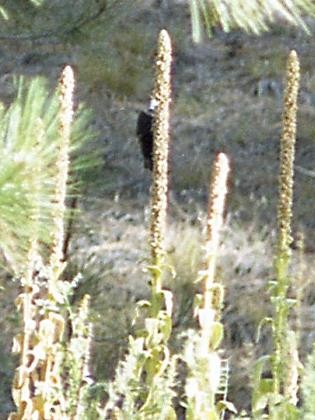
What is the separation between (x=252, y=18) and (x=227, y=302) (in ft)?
11.6

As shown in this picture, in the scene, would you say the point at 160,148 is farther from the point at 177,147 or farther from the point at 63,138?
the point at 177,147

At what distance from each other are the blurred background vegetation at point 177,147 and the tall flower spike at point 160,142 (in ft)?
1.85

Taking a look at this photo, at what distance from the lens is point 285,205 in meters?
1.91

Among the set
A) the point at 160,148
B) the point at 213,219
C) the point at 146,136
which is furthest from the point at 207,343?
the point at 146,136

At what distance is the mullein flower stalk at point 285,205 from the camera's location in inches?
73.7

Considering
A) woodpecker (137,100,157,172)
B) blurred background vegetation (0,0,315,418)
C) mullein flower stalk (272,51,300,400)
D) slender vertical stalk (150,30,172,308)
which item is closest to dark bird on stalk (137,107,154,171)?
woodpecker (137,100,157,172)

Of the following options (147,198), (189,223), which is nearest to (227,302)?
(189,223)

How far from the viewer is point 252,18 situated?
2412mm

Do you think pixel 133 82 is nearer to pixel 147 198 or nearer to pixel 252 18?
pixel 147 198

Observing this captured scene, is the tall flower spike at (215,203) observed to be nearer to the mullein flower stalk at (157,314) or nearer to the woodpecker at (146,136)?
the mullein flower stalk at (157,314)

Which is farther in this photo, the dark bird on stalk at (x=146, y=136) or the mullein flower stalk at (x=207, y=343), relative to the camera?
the dark bird on stalk at (x=146, y=136)

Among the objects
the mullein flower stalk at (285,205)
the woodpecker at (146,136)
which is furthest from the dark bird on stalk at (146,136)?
the mullein flower stalk at (285,205)

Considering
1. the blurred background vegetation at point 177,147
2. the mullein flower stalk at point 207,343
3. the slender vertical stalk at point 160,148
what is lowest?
the mullein flower stalk at point 207,343

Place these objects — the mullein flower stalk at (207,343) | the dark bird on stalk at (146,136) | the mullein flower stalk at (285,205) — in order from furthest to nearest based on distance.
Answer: the dark bird on stalk at (146,136) < the mullein flower stalk at (285,205) < the mullein flower stalk at (207,343)
